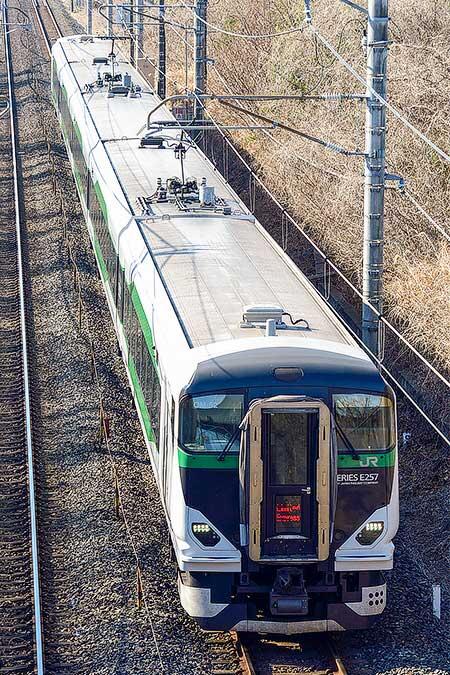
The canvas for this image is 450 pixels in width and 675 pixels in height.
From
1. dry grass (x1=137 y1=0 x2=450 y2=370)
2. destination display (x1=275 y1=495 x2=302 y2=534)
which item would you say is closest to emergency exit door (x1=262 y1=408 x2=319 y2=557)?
destination display (x1=275 y1=495 x2=302 y2=534)

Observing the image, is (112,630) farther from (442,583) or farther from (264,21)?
(264,21)

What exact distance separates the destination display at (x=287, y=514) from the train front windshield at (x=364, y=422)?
57cm

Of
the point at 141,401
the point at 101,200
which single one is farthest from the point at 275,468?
the point at 101,200

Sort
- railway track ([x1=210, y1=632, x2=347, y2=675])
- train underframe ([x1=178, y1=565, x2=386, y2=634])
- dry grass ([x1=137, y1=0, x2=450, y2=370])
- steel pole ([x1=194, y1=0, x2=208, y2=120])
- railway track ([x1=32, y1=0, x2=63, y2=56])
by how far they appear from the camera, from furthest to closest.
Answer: railway track ([x1=32, y1=0, x2=63, y2=56]) → steel pole ([x1=194, y1=0, x2=208, y2=120]) → dry grass ([x1=137, y1=0, x2=450, y2=370]) → train underframe ([x1=178, y1=565, x2=386, y2=634]) → railway track ([x1=210, y1=632, x2=347, y2=675])

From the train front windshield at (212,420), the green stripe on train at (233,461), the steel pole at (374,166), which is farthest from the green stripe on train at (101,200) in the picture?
the green stripe on train at (233,461)

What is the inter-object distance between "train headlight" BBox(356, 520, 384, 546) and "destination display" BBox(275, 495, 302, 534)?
1.82 feet

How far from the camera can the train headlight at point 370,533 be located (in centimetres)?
954

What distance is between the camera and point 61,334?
17.8 metres

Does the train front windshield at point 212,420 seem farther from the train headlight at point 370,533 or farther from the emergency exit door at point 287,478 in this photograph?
the train headlight at point 370,533

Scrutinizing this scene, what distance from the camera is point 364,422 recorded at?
9.46 metres

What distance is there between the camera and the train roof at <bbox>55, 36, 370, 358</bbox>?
10.4 metres

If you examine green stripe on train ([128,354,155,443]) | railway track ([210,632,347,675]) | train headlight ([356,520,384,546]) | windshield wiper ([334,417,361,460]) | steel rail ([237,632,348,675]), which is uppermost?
windshield wiper ([334,417,361,460])

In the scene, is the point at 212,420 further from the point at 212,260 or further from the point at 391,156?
the point at 391,156

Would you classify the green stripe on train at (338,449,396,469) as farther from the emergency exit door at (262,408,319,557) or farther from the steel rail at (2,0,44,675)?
the steel rail at (2,0,44,675)
